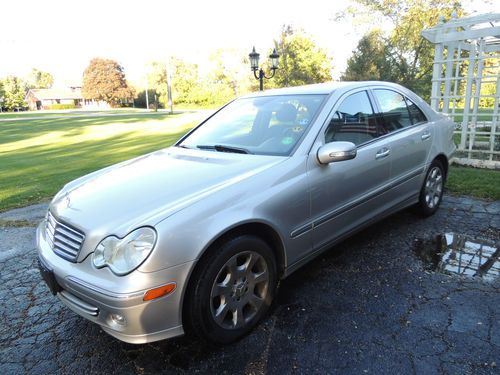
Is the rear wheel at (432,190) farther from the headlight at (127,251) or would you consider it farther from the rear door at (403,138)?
the headlight at (127,251)

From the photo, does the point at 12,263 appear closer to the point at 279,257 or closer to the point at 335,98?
the point at 279,257

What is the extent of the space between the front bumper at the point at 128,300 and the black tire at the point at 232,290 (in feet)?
0.39

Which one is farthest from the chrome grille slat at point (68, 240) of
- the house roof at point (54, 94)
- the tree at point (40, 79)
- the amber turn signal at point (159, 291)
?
the tree at point (40, 79)

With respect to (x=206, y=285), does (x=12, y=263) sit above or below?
below

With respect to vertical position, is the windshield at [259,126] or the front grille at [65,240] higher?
the windshield at [259,126]

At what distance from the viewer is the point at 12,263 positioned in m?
3.94

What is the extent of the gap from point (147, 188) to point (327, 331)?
5.15 feet

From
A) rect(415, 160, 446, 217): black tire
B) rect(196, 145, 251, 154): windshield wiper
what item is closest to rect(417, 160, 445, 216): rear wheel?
rect(415, 160, 446, 217): black tire

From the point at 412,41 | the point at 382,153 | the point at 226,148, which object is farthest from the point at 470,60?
the point at 412,41

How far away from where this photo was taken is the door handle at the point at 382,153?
345 centimetres

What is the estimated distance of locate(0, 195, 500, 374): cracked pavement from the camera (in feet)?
7.52

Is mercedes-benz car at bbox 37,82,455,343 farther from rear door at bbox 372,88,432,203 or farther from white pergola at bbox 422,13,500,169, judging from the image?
white pergola at bbox 422,13,500,169

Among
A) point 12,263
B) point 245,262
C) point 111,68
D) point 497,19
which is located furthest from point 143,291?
point 111,68

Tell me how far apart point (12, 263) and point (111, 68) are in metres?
81.8
